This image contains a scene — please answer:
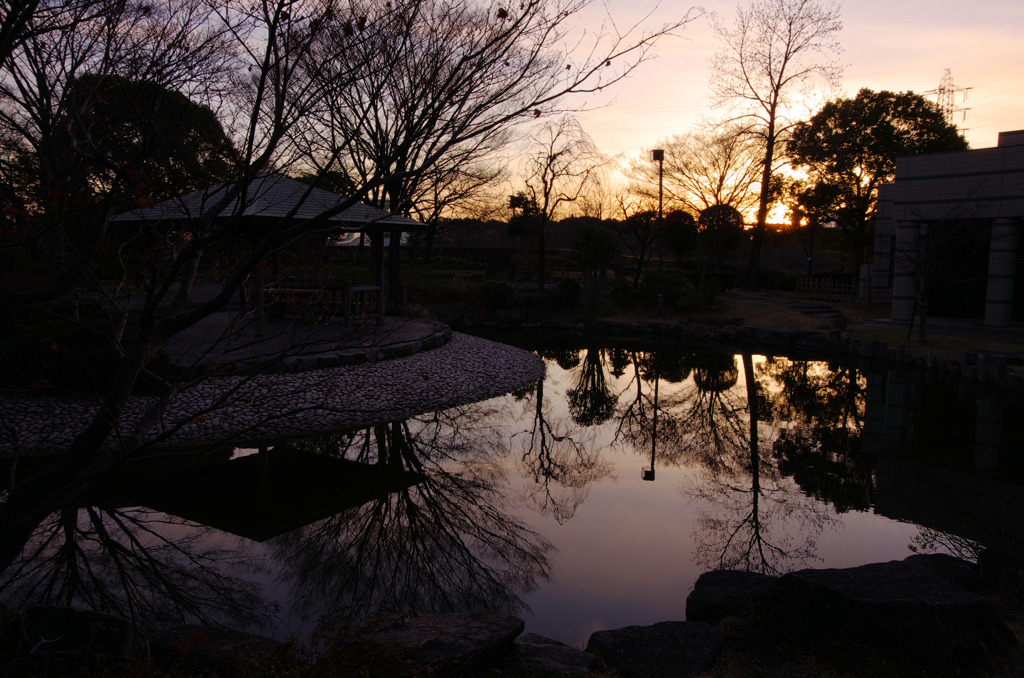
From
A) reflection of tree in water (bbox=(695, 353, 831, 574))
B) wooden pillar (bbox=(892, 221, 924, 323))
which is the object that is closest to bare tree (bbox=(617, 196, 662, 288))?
wooden pillar (bbox=(892, 221, 924, 323))

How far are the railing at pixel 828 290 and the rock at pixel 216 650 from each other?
914 inches

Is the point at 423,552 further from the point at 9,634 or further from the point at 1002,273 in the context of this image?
the point at 1002,273

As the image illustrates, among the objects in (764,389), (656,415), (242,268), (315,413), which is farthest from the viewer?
(764,389)

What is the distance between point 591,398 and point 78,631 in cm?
999

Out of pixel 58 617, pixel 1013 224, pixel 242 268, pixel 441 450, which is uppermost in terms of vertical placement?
pixel 1013 224

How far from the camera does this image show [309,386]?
7488mm

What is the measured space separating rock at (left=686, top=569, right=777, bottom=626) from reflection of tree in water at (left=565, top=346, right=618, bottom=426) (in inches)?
228

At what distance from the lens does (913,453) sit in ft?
28.0

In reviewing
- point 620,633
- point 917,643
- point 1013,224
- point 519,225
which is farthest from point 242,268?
point 519,225

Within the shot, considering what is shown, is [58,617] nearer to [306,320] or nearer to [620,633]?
[620,633]

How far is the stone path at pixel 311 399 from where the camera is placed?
26.5 ft

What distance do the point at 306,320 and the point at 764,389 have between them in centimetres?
914

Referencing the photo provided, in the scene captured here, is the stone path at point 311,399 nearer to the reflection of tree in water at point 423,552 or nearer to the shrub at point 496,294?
the reflection of tree in water at point 423,552

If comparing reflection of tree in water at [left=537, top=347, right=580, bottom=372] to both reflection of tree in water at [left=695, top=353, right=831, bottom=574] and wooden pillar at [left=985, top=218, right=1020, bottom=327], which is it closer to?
reflection of tree in water at [left=695, top=353, right=831, bottom=574]
